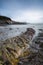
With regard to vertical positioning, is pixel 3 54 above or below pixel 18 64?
above

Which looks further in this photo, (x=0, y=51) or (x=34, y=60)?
(x=34, y=60)

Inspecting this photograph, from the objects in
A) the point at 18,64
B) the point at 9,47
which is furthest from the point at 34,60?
the point at 9,47

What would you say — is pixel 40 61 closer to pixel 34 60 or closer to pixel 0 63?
pixel 34 60

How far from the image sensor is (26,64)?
38.4ft

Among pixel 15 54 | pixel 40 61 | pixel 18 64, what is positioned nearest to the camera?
pixel 18 64

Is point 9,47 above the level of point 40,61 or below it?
above

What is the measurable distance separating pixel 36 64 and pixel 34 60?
104 centimetres

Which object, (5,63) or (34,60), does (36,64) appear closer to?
(34,60)

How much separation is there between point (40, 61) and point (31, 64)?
3.77 ft

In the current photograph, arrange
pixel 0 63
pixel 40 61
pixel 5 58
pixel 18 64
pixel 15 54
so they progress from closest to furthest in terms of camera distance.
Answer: pixel 0 63 → pixel 5 58 → pixel 18 64 → pixel 40 61 → pixel 15 54

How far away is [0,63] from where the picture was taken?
9.91 m

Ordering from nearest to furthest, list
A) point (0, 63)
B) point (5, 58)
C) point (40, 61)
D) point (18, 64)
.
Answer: point (0, 63) < point (5, 58) < point (18, 64) < point (40, 61)

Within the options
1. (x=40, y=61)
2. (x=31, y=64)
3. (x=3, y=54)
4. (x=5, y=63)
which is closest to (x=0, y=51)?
(x=3, y=54)

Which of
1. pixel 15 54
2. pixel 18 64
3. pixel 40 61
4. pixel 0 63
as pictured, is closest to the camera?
pixel 0 63
